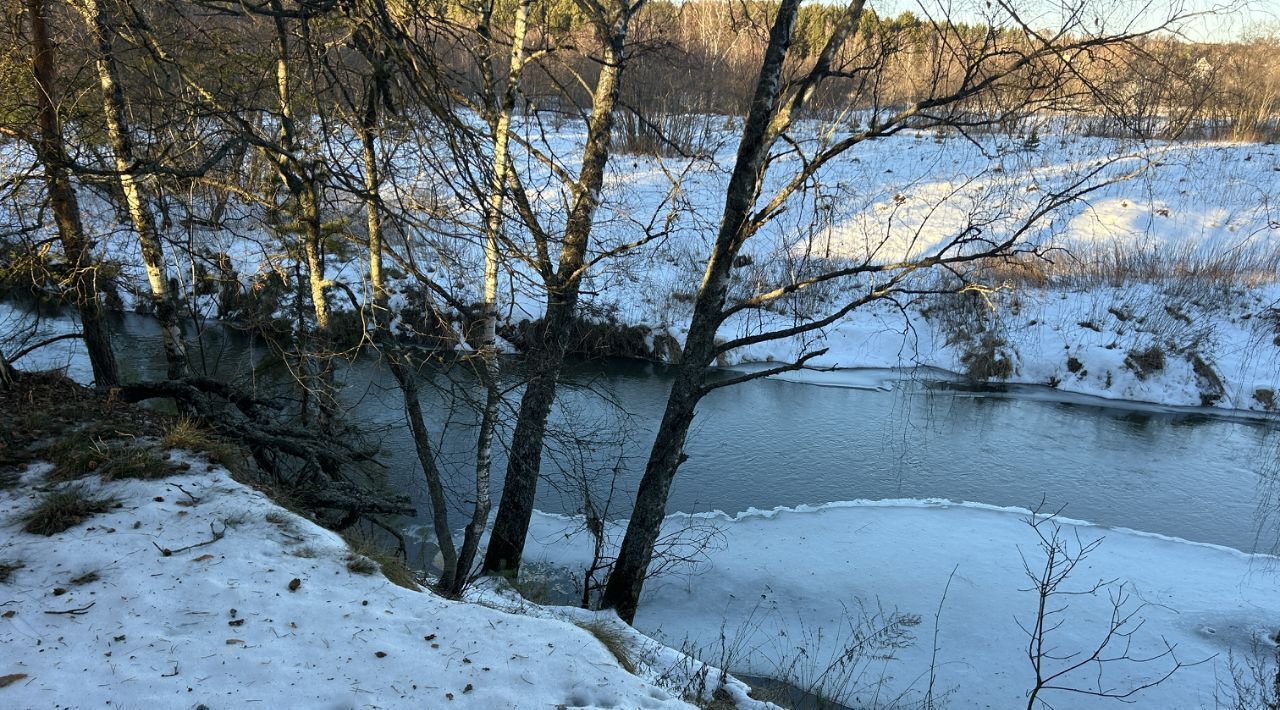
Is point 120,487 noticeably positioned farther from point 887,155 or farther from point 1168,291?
point 887,155

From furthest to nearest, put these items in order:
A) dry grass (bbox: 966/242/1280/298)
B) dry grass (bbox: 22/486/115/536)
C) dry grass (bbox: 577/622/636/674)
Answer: dry grass (bbox: 966/242/1280/298) → dry grass (bbox: 577/622/636/674) → dry grass (bbox: 22/486/115/536)

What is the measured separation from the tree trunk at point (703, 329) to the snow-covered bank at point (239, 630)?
264 centimetres

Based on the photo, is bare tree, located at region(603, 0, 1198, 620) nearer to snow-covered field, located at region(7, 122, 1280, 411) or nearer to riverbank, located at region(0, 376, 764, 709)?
riverbank, located at region(0, 376, 764, 709)

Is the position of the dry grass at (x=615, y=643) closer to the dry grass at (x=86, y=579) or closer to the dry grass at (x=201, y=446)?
the dry grass at (x=86, y=579)

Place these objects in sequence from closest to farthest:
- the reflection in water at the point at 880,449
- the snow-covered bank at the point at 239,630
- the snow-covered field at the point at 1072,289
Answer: the snow-covered bank at the point at 239,630 → the reflection in water at the point at 880,449 → the snow-covered field at the point at 1072,289

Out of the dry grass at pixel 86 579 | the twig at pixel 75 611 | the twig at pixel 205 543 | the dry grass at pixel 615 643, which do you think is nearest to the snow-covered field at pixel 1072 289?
the dry grass at pixel 615 643

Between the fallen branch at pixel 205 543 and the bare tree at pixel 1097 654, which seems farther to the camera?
the bare tree at pixel 1097 654

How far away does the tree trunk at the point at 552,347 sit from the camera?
6066 mm

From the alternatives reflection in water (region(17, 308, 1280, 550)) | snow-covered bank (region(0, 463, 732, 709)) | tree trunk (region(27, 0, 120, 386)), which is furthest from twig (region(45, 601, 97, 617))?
reflection in water (region(17, 308, 1280, 550))

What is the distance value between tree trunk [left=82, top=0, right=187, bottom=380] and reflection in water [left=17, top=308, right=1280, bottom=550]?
2.11 feet

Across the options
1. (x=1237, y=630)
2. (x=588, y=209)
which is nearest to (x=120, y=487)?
(x=588, y=209)

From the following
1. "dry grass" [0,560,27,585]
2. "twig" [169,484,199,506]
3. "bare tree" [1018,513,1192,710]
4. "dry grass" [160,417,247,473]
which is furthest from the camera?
"bare tree" [1018,513,1192,710]

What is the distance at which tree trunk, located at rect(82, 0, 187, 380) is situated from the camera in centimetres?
580

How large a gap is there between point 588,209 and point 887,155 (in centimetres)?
2087
